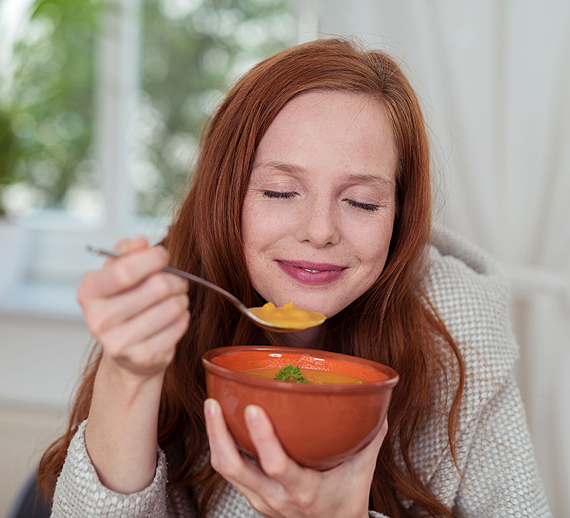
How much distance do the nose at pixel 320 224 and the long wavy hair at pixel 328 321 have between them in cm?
→ 14

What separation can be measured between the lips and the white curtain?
0.83 metres

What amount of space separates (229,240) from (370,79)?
1.23ft

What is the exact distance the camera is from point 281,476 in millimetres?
694

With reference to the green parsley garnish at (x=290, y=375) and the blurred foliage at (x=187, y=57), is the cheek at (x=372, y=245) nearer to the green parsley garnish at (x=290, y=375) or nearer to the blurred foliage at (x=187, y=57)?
the green parsley garnish at (x=290, y=375)

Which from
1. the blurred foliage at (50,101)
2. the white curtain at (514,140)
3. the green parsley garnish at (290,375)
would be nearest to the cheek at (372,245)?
the green parsley garnish at (290,375)

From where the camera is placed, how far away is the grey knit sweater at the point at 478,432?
1105 millimetres

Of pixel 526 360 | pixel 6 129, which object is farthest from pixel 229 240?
pixel 6 129

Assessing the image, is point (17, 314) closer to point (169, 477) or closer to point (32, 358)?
point (32, 358)

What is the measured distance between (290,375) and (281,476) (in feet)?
0.41

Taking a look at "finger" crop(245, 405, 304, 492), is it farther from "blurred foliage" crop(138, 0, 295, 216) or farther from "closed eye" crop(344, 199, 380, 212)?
"blurred foliage" crop(138, 0, 295, 216)

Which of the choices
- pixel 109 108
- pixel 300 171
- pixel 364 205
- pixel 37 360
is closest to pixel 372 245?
pixel 364 205

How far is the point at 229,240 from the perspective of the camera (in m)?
1.05

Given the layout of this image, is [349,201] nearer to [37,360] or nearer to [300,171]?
[300,171]

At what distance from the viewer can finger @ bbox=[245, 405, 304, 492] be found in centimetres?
65
